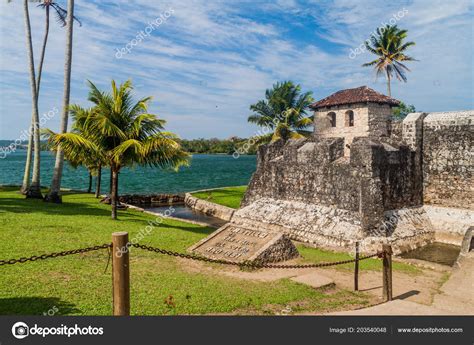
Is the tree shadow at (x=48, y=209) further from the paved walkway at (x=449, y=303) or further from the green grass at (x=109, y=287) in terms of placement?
the paved walkway at (x=449, y=303)

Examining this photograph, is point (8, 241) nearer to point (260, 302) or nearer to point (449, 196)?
point (260, 302)

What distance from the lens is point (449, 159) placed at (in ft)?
50.1

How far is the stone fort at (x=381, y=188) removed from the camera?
45.1 feet

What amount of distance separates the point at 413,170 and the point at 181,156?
33.6 ft

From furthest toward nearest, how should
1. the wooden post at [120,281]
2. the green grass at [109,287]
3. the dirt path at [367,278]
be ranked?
the dirt path at [367,278] < the green grass at [109,287] < the wooden post at [120,281]

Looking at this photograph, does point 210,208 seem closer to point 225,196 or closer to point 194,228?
point 225,196

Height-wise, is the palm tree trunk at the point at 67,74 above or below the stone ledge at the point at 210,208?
above

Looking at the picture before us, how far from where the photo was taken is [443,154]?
15.4 metres

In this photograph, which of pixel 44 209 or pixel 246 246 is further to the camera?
pixel 44 209

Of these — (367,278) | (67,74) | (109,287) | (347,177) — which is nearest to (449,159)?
(347,177)

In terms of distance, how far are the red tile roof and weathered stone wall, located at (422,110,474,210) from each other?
10162 millimetres

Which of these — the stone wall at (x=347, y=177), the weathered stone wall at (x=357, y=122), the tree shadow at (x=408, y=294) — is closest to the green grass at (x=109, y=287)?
the tree shadow at (x=408, y=294)

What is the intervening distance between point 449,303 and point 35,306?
795 cm

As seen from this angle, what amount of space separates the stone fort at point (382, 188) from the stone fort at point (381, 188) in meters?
0.04
